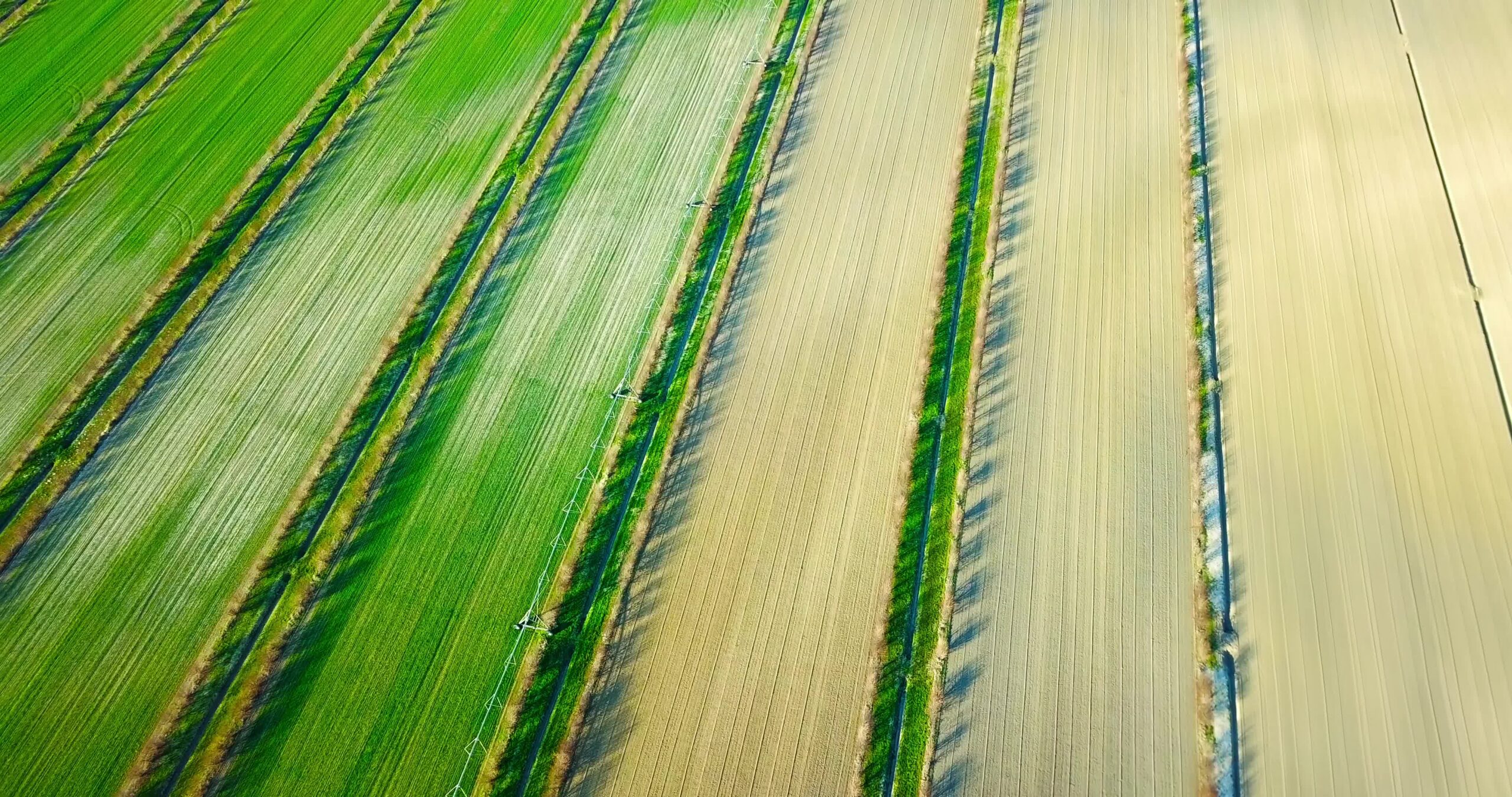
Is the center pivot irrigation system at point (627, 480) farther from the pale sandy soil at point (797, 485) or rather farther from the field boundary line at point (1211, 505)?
the field boundary line at point (1211, 505)

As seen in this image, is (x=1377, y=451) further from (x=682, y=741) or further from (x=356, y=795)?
(x=356, y=795)

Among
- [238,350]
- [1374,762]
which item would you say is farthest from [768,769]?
[238,350]

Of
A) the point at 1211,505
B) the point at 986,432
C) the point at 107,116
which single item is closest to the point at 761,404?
the point at 986,432

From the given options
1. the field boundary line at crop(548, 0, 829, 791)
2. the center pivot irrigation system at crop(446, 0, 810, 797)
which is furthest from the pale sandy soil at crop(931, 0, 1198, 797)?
the center pivot irrigation system at crop(446, 0, 810, 797)

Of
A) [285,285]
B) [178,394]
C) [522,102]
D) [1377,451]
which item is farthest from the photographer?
[522,102]

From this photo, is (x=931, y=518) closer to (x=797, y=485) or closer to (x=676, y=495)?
(x=797, y=485)

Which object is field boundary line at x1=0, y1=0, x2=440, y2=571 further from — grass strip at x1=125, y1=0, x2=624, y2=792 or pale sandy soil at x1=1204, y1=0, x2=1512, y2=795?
pale sandy soil at x1=1204, y1=0, x2=1512, y2=795
